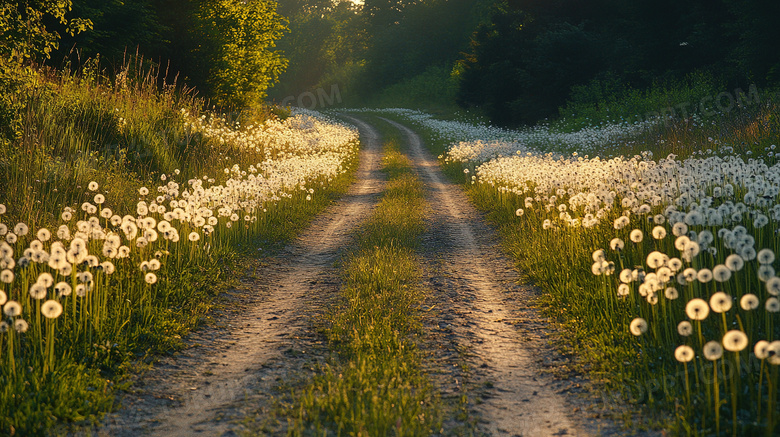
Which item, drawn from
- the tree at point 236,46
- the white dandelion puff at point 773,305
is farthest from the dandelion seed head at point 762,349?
the tree at point 236,46

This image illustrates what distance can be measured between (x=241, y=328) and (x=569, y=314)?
3303mm

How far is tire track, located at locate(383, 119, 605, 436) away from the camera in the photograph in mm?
3689

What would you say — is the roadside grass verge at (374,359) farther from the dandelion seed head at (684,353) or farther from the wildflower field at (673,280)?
the dandelion seed head at (684,353)

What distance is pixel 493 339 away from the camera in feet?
16.9

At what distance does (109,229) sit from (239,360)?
3.96 m

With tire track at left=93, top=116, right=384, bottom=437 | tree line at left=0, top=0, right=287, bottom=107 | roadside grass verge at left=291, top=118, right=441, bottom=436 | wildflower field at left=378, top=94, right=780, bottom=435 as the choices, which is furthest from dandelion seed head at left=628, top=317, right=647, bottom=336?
tree line at left=0, top=0, right=287, bottom=107

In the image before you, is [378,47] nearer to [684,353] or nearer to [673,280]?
[673,280]

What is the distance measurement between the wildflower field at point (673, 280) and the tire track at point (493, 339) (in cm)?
32

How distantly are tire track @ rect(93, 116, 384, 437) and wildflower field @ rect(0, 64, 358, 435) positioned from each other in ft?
0.85

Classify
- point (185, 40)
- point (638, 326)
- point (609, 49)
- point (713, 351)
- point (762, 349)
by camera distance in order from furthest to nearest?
point (609, 49), point (185, 40), point (638, 326), point (713, 351), point (762, 349)

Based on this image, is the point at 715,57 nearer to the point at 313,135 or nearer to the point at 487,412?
the point at 313,135

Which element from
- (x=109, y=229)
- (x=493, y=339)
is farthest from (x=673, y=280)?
(x=109, y=229)

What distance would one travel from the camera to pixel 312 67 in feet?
302

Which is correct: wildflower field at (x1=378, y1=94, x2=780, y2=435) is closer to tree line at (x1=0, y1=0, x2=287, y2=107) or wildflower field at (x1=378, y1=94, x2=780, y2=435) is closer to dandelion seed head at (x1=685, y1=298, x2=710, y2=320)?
dandelion seed head at (x1=685, y1=298, x2=710, y2=320)
